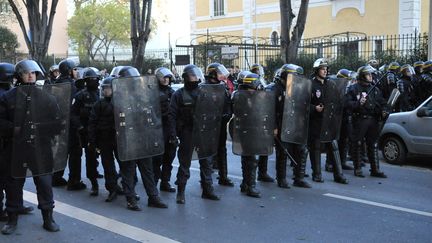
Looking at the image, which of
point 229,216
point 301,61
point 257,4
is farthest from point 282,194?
point 257,4

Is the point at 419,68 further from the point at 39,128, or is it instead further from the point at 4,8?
the point at 4,8

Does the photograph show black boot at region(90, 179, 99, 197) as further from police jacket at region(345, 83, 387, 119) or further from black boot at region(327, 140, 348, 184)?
police jacket at region(345, 83, 387, 119)

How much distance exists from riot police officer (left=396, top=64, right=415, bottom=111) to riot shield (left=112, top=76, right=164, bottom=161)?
6337 millimetres

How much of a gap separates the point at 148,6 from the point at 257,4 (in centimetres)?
2134

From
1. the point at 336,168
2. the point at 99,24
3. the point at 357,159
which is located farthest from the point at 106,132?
the point at 99,24

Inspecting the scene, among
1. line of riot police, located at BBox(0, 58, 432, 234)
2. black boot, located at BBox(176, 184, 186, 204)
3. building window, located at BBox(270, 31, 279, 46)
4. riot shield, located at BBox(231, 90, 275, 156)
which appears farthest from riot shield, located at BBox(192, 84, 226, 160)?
building window, located at BBox(270, 31, 279, 46)

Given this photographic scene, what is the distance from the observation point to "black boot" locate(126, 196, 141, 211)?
686cm

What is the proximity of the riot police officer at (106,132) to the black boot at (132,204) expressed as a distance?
1.71 feet

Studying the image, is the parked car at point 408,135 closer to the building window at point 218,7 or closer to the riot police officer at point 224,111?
the riot police officer at point 224,111

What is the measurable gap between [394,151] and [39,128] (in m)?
7.02

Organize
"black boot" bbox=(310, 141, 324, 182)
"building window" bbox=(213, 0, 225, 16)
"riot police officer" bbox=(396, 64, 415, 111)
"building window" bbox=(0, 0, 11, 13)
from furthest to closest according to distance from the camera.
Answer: "building window" bbox=(0, 0, 11, 13)
"building window" bbox=(213, 0, 225, 16)
"riot police officer" bbox=(396, 64, 415, 111)
"black boot" bbox=(310, 141, 324, 182)

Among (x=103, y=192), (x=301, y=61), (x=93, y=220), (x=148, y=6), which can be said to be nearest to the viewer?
(x=93, y=220)

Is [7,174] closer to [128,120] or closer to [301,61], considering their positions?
[128,120]

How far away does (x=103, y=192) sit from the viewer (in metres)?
7.97
